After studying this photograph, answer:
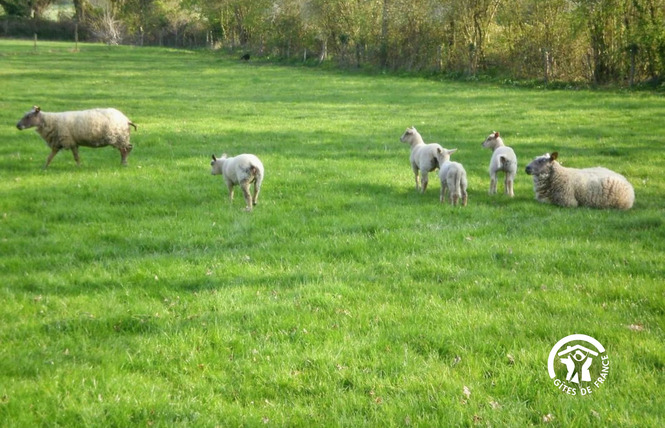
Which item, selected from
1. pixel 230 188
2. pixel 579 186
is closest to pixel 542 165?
pixel 579 186

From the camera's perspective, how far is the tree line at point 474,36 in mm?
31859

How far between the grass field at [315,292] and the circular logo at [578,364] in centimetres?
11

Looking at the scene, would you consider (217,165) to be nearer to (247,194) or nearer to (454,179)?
(247,194)

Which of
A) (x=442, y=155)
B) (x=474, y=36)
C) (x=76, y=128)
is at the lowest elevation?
(x=442, y=155)

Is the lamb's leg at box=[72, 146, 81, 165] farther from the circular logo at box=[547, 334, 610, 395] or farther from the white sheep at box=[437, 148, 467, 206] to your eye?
the circular logo at box=[547, 334, 610, 395]

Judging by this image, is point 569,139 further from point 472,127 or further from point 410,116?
point 410,116

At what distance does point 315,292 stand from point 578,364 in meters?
3.22

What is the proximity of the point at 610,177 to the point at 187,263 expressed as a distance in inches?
337

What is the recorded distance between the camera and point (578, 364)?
5375 mm

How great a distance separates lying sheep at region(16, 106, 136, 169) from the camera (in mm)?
14898

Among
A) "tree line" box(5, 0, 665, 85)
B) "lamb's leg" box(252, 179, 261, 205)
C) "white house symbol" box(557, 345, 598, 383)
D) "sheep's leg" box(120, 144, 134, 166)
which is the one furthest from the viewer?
"tree line" box(5, 0, 665, 85)

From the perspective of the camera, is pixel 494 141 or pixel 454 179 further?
pixel 494 141

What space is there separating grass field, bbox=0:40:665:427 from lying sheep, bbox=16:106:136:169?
2.09ft

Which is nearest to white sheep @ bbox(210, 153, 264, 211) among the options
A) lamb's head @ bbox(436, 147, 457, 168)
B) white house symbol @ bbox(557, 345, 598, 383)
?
lamb's head @ bbox(436, 147, 457, 168)
